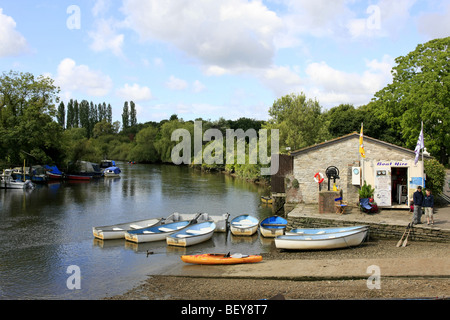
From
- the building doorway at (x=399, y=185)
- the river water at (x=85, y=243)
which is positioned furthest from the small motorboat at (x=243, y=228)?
the building doorway at (x=399, y=185)

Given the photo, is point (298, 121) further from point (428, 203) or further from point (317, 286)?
point (317, 286)

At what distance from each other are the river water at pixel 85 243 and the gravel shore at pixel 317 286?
1.74 meters

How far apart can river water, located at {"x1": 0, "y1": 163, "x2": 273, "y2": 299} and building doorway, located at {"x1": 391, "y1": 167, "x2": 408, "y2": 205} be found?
858 centimetres

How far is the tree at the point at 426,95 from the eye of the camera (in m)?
32.1

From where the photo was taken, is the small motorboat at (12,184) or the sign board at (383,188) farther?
the small motorboat at (12,184)

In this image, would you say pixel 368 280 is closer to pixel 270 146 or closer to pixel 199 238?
pixel 199 238

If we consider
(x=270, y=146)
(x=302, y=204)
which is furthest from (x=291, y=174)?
(x=270, y=146)

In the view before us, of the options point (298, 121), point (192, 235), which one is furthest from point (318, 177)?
point (298, 121)

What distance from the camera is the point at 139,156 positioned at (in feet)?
343

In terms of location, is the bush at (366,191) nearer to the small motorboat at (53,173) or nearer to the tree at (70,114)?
the small motorboat at (53,173)

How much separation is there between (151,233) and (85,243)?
4.01m

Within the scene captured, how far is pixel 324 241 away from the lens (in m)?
17.5
